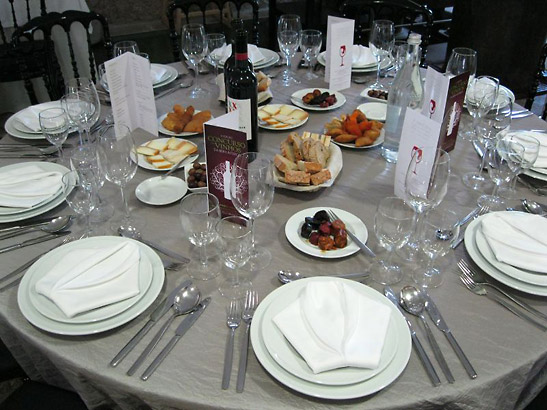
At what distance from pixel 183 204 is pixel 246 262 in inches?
7.7

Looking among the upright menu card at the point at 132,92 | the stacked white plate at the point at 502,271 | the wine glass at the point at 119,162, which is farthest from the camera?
the upright menu card at the point at 132,92

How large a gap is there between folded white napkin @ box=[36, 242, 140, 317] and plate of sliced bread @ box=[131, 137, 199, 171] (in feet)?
1.36

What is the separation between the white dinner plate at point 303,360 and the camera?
83 centimetres

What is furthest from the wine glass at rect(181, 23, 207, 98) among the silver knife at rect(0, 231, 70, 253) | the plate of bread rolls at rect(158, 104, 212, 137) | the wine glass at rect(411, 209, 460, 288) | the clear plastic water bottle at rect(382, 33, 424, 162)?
the wine glass at rect(411, 209, 460, 288)

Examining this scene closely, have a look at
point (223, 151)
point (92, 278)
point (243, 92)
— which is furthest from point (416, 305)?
point (243, 92)

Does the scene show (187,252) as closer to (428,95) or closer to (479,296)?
(479,296)

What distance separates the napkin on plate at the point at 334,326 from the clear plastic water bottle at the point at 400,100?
2.29 ft

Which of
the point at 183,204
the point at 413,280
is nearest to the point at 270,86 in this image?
the point at 183,204

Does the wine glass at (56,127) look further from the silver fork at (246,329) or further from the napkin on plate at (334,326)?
the napkin on plate at (334,326)

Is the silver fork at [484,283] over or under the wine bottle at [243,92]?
under

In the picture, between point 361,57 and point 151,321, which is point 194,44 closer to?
point 361,57

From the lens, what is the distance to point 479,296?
1.04m

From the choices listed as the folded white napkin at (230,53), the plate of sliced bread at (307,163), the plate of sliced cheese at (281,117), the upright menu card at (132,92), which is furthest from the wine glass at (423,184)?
the folded white napkin at (230,53)

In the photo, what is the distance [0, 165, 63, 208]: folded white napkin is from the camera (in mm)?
1290
